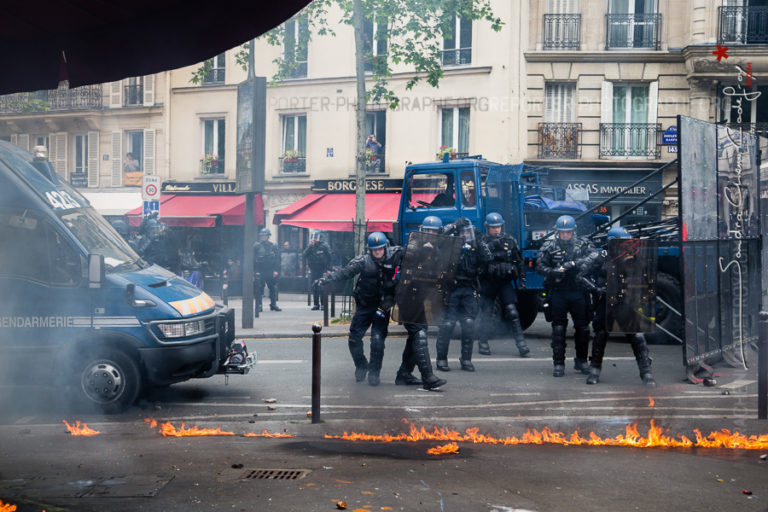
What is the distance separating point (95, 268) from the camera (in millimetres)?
7699

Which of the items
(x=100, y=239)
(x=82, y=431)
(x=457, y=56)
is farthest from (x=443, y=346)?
(x=457, y=56)

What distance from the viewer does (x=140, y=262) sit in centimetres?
883

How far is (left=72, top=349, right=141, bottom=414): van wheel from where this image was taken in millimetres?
7934

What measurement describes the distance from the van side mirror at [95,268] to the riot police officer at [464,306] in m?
4.26

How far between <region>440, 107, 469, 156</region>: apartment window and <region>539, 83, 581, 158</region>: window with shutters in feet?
7.40

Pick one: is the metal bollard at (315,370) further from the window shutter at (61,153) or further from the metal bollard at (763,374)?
the window shutter at (61,153)

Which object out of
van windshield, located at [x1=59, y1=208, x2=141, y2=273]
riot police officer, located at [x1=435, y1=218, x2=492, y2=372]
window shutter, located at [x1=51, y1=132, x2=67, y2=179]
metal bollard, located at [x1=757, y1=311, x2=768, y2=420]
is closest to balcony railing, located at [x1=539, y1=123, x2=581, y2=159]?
window shutter, located at [x1=51, y1=132, x2=67, y2=179]

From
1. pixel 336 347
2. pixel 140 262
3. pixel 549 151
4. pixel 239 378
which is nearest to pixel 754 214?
pixel 336 347

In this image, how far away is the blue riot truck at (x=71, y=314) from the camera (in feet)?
25.6

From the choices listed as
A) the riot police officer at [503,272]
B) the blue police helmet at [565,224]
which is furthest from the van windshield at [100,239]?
the riot police officer at [503,272]

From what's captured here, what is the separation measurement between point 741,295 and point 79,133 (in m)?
21.7

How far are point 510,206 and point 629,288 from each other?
3908mm

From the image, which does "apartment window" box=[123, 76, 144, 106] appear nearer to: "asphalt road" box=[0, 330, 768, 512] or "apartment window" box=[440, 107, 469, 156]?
"apartment window" box=[440, 107, 469, 156]

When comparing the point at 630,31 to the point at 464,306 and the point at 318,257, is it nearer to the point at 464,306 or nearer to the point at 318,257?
the point at 318,257
